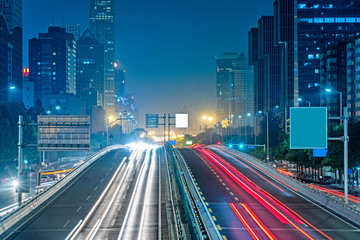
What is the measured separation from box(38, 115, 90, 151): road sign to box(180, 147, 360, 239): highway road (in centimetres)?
1428

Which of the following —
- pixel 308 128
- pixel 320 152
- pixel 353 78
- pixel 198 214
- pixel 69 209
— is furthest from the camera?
pixel 353 78

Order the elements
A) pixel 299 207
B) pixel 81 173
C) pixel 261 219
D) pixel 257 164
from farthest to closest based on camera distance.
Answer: pixel 257 164, pixel 81 173, pixel 299 207, pixel 261 219

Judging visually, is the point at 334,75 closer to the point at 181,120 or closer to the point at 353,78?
the point at 353,78

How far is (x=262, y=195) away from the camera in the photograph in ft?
175

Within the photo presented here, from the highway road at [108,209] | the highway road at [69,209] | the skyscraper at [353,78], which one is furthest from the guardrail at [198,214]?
the skyscraper at [353,78]

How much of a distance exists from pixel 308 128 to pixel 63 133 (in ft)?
76.0

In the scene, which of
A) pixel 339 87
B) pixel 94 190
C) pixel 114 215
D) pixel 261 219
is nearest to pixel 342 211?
pixel 261 219

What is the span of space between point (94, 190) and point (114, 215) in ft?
45.7

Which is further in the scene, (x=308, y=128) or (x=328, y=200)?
(x=328, y=200)

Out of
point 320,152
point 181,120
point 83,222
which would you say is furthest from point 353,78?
point 83,222

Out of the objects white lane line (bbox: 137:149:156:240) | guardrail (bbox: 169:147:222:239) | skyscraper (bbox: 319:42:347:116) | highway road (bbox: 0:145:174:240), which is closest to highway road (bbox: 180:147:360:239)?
guardrail (bbox: 169:147:222:239)

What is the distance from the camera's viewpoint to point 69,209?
46125mm

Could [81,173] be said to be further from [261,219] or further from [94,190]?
[261,219]

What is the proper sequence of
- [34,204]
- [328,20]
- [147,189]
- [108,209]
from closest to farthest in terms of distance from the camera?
[34,204] < [108,209] < [147,189] < [328,20]
